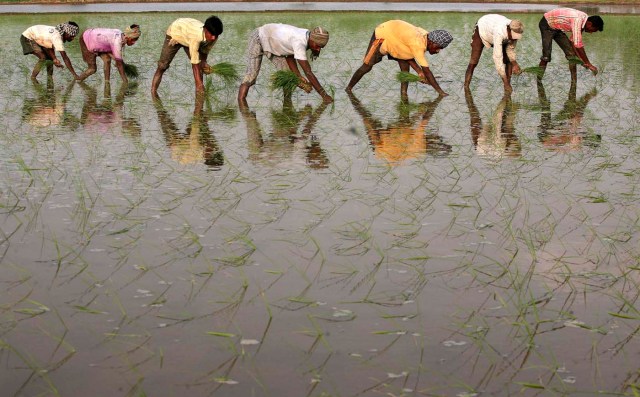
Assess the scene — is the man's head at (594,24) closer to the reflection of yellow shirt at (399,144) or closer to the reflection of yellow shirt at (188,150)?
the reflection of yellow shirt at (399,144)

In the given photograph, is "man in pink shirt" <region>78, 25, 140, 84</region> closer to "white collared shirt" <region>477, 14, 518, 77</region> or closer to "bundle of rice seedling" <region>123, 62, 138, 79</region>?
"bundle of rice seedling" <region>123, 62, 138, 79</region>

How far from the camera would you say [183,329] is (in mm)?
4082

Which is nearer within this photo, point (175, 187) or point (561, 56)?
point (175, 187)

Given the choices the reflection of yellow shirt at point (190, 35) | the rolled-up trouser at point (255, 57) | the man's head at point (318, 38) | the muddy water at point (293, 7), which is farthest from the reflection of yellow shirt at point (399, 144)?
the muddy water at point (293, 7)

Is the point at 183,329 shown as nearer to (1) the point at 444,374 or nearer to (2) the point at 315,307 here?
(2) the point at 315,307

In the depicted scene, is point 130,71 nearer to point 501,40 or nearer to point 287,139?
point 501,40

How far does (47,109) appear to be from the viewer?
10.6 metres

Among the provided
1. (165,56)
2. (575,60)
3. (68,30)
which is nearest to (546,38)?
(575,60)

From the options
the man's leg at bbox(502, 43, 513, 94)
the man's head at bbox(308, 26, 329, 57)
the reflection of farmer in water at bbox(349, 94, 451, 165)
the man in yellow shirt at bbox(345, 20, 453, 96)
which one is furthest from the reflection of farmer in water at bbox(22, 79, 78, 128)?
the man's leg at bbox(502, 43, 513, 94)

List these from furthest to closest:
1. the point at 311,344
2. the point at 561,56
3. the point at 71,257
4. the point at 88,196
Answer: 1. the point at 561,56
2. the point at 88,196
3. the point at 71,257
4. the point at 311,344

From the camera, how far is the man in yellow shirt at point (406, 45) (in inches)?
413

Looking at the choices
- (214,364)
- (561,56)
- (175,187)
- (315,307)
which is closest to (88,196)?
(175,187)

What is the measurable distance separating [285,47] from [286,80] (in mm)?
470

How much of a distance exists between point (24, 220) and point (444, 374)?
119 inches
